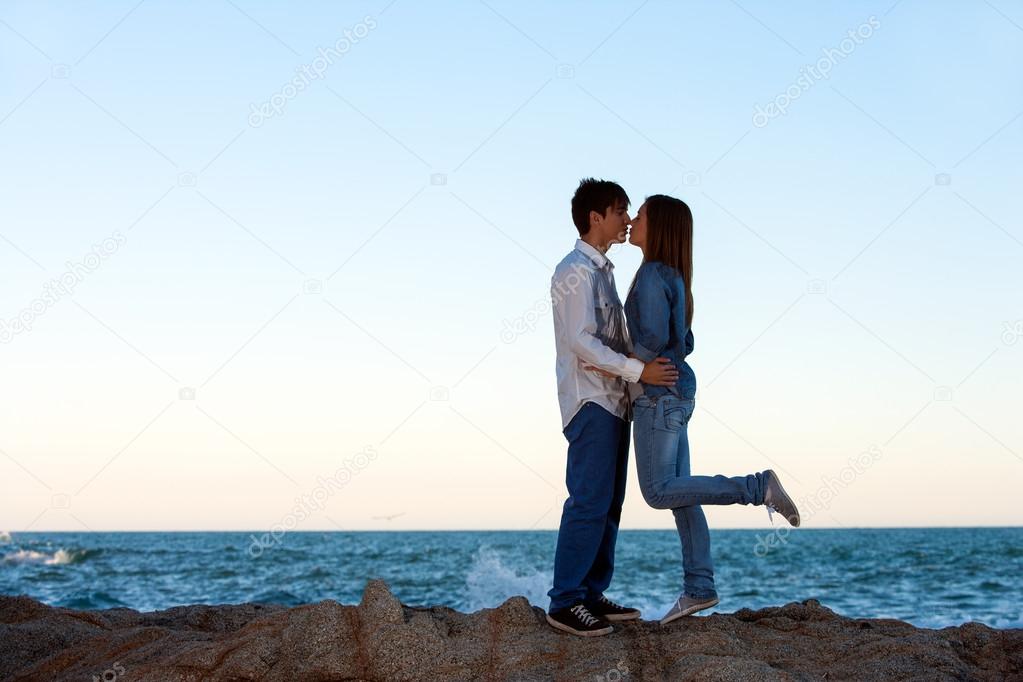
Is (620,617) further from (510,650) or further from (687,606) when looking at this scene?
(510,650)

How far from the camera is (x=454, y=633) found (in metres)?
4.29

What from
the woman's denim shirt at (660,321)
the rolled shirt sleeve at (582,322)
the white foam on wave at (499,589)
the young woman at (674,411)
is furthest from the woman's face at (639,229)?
the white foam on wave at (499,589)

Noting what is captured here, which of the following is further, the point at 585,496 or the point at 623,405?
the point at 623,405

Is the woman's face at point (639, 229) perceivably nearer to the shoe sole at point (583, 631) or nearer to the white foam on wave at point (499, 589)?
the shoe sole at point (583, 631)

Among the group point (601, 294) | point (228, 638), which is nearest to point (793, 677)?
point (601, 294)

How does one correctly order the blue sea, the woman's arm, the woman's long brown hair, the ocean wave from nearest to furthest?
the woman's arm → the woman's long brown hair → the blue sea → the ocean wave

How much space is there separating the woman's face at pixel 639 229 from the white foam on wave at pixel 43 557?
2799 centimetres

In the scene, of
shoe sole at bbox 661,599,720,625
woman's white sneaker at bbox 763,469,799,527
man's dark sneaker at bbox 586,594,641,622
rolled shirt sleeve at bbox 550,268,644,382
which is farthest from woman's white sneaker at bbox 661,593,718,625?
rolled shirt sleeve at bbox 550,268,644,382

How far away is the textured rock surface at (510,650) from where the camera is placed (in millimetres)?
3822

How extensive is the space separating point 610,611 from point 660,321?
4.52 ft

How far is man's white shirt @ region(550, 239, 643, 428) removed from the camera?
435cm

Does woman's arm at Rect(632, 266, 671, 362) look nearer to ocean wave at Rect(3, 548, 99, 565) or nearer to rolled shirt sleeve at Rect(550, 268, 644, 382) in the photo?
rolled shirt sleeve at Rect(550, 268, 644, 382)

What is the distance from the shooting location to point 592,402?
4.49 m

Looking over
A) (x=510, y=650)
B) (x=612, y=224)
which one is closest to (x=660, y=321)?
(x=612, y=224)
